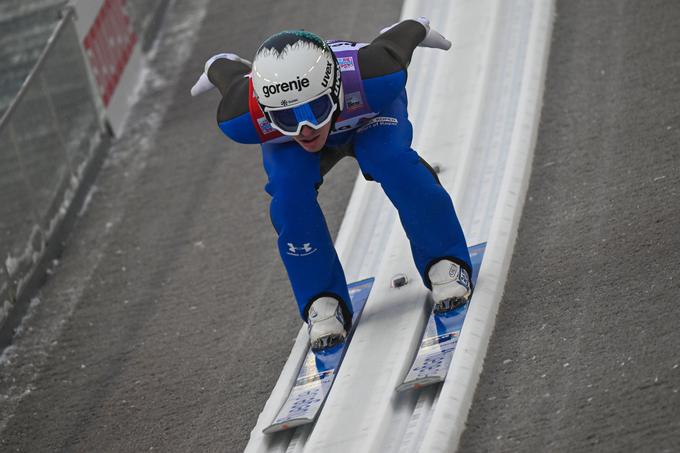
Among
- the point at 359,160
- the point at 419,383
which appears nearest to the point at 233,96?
the point at 359,160

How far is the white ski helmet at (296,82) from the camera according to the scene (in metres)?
5.14

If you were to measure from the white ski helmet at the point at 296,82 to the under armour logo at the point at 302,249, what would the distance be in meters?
0.62

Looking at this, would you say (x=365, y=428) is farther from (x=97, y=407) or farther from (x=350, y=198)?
(x=350, y=198)

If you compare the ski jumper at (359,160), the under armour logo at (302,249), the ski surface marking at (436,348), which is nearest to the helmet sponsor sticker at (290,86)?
the ski jumper at (359,160)

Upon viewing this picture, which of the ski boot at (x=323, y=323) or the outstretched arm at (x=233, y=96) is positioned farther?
the ski boot at (x=323, y=323)

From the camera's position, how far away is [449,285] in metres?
5.63

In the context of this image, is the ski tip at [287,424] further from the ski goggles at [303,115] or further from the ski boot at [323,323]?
the ski goggles at [303,115]

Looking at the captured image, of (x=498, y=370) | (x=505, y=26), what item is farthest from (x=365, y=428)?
(x=505, y=26)

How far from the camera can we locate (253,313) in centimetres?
663

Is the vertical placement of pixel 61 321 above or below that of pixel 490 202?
below

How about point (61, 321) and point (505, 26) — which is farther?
point (505, 26)

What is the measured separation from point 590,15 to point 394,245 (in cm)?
321

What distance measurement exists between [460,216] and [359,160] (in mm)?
1265

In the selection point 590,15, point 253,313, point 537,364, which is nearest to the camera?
point 537,364
